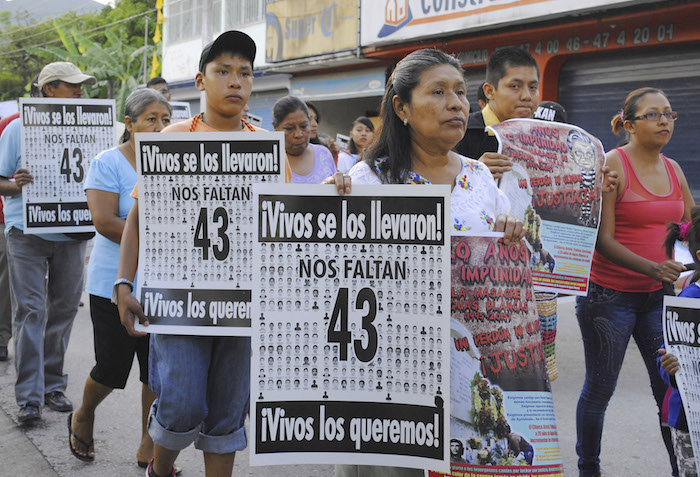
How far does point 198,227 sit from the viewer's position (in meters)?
3.14

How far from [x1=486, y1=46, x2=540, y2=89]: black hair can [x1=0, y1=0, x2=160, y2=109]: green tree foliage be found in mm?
23211

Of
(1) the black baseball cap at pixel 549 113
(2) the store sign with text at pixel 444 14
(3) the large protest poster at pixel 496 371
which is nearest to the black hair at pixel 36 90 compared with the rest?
(1) the black baseball cap at pixel 549 113

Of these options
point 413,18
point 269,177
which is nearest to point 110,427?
point 269,177

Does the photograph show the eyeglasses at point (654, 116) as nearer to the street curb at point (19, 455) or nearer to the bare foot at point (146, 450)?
the bare foot at point (146, 450)

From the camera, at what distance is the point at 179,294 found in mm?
3184

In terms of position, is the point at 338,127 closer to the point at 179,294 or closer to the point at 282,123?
the point at 282,123

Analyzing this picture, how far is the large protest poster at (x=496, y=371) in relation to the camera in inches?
97.3

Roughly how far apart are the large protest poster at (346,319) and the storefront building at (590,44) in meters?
8.16

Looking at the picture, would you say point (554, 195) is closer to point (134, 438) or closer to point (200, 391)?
point (200, 391)

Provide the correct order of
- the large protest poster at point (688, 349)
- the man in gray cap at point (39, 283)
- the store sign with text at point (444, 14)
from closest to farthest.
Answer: the large protest poster at point (688, 349) → the man in gray cap at point (39, 283) → the store sign with text at point (444, 14)

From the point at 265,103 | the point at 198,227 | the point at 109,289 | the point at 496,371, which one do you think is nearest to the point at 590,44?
the point at 109,289

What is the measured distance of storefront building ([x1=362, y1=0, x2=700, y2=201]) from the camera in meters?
11.2

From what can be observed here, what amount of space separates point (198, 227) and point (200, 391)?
681 millimetres

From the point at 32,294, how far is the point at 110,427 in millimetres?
1032
